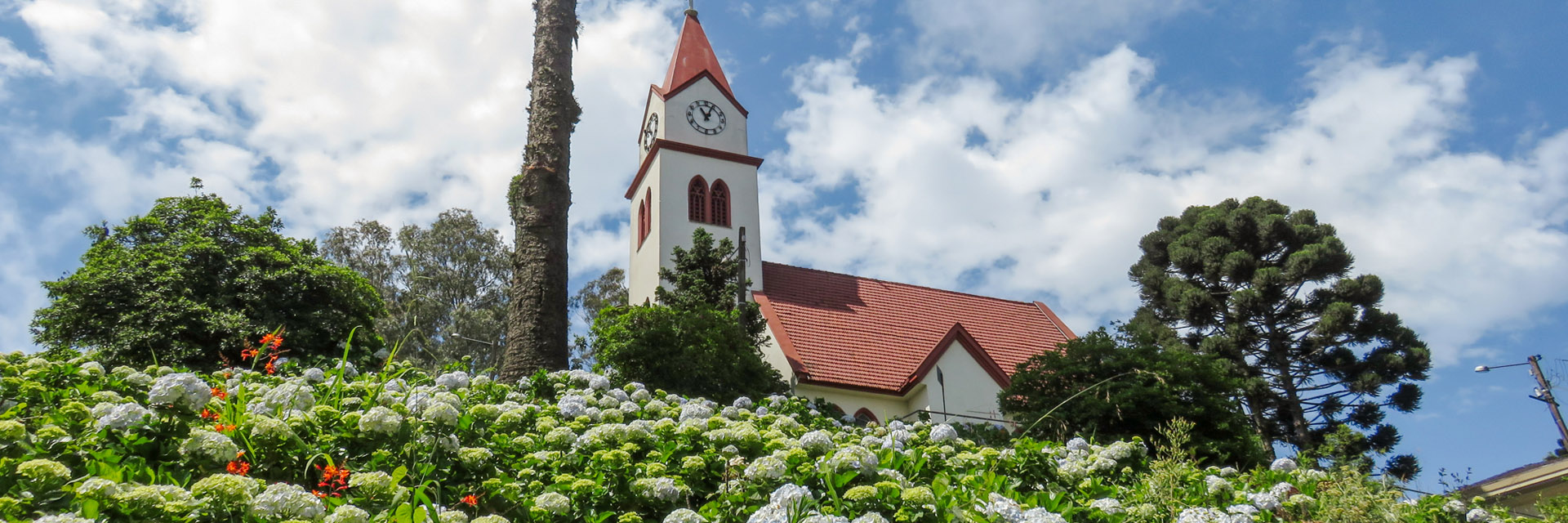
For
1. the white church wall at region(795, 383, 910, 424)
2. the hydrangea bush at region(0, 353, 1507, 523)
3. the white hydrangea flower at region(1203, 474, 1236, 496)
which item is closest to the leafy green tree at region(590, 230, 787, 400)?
the white church wall at region(795, 383, 910, 424)

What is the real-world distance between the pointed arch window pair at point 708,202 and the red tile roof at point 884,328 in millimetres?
1701

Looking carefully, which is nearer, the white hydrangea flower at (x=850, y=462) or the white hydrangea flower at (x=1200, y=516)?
the white hydrangea flower at (x=1200, y=516)

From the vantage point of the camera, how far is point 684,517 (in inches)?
139

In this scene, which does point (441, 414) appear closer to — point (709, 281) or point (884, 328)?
point (709, 281)

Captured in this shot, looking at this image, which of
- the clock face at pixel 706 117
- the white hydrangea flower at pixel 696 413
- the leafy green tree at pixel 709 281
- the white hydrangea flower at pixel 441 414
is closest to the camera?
the white hydrangea flower at pixel 441 414

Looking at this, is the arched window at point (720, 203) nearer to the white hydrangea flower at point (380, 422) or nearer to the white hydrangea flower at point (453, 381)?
the white hydrangea flower at point (453, 381)

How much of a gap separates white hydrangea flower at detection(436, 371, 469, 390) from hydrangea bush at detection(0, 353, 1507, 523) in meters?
0.43

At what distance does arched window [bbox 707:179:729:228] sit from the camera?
23.9 m

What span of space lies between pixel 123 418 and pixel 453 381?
2.37 metres

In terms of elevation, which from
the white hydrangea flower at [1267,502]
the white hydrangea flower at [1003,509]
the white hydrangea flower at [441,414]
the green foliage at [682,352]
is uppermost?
the green foliage at [682,352]

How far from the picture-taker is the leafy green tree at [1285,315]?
2617 cm

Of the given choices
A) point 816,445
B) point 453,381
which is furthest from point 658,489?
point 453,381

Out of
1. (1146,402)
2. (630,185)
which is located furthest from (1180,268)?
(1146,402)

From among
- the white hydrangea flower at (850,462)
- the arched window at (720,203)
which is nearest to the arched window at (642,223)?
the arched window at (720,203)
